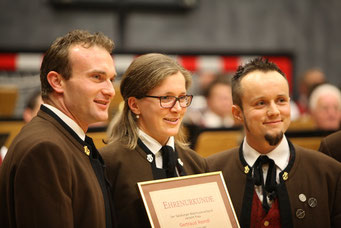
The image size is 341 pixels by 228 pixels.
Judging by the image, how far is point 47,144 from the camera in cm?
240

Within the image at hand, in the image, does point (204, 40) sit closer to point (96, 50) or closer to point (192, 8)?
point (192, 8)

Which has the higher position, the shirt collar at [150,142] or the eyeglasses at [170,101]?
the eyeglasses at [170,101]

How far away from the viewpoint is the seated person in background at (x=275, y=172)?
3.09 m

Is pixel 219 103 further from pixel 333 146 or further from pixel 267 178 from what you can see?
pixel 267 178

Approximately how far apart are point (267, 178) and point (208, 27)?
7448mm

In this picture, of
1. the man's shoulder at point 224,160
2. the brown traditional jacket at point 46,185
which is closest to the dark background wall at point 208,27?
the man's shoulder at point 224,160

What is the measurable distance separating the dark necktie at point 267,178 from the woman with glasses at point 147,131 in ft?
1.31

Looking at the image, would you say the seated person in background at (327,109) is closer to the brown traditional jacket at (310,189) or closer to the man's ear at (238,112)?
the brown traditional jacket at (310,189)

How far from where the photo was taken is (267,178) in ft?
10.4

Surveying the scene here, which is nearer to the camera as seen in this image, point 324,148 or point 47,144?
point 47,144

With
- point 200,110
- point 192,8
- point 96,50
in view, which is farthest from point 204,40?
point 96,50

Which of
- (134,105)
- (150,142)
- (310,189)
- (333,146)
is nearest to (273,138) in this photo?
(310,189)

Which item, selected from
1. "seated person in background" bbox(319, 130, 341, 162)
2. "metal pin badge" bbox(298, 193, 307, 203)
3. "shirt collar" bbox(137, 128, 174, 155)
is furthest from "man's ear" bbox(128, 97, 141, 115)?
"seated person in background" bbox(319, 130, 341, 162)

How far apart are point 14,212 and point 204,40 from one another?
27.1ft
